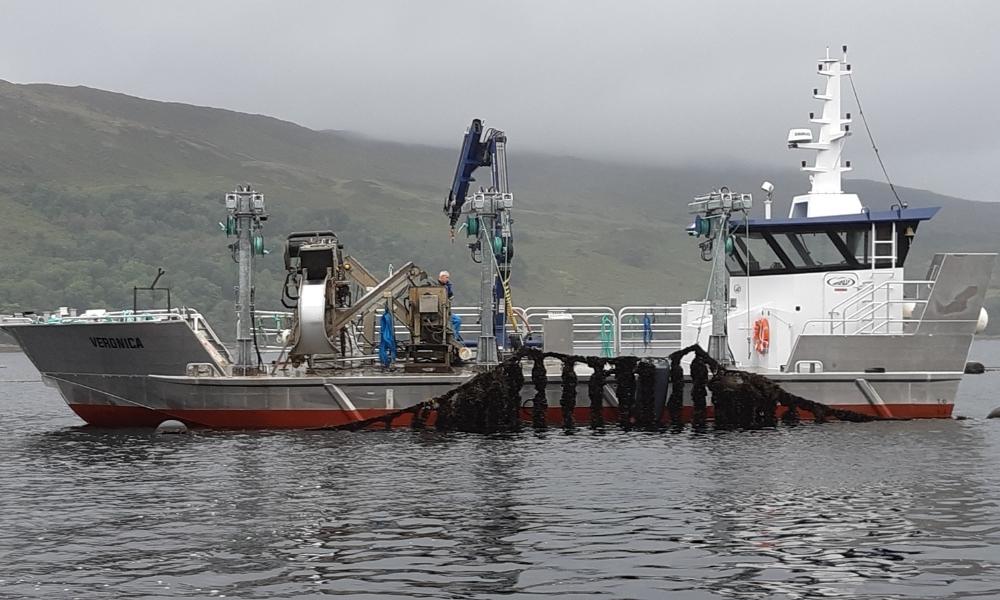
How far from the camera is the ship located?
93.2 feet

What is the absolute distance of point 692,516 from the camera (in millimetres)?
18781

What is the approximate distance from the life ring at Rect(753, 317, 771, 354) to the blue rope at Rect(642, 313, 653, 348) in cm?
278

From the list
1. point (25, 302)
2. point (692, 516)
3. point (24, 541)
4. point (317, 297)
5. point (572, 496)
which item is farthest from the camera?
point (25, 302)

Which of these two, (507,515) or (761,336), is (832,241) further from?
(507,515)

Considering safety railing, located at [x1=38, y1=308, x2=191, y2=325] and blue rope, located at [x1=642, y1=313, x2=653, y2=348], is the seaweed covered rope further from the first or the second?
safety railing, located at [x1=38, y1=308, x2=191, y2=325]

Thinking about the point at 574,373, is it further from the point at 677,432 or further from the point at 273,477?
the point at 273,477

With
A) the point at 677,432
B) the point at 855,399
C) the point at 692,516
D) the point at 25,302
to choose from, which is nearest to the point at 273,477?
the point at 692,516

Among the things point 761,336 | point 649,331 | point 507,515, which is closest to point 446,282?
point 649,331

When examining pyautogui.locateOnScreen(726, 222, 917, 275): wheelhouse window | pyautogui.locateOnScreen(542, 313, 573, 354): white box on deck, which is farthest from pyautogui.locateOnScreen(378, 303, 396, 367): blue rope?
pyautogui.locateOnScreen(726, 222, 917, 275): wheelhouse window

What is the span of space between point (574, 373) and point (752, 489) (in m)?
8.02

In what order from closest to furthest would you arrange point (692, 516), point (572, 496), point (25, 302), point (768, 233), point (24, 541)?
point (24, 541) < point (692, 516) < point (572, 496) < point (768, 233) < point (25, 302)

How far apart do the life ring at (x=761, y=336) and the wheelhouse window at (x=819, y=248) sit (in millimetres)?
1419

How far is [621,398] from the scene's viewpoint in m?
28.5

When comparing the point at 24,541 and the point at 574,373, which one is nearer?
the point at 24,541
